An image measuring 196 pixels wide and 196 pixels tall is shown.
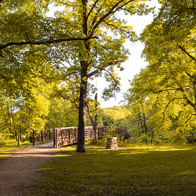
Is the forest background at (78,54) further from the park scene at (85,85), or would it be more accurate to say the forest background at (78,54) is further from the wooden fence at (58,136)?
the wooden fence at (58,136)

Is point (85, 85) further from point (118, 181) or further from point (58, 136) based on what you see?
point (118, 181)

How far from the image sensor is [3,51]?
10078mm

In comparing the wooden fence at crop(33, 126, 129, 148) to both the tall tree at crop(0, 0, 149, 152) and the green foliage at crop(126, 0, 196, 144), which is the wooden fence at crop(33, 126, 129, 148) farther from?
the green foliage at crop(126, 0, 196, 144)

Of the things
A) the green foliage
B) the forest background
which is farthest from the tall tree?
the green foliage

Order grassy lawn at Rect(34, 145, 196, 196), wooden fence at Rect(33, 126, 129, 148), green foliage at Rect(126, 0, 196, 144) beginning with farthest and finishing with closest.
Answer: wooden fence at Rect(33, 126, 129, 148) → green foliage at Rect(126, 0, 196, 144) → grassy lawn at Rect(34, 145, 196, 196)

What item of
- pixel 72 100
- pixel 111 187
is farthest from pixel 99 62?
pixel 111 187

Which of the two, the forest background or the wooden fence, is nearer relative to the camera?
the forest background

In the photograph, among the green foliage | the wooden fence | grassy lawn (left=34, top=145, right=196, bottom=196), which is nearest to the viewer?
grassy lawn (left=34, top=145, right=196, bottom=196)

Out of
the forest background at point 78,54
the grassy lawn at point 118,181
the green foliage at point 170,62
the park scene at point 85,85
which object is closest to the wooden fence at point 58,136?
the park scene at point 85,85

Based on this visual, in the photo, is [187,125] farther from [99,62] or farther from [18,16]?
[18,16]

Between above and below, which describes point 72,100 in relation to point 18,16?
below

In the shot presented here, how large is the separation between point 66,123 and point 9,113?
44.5ft

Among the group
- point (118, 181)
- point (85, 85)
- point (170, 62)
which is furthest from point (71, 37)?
point (170, 62)

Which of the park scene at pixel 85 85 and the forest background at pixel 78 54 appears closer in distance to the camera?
the park scene at pixel 85 85
